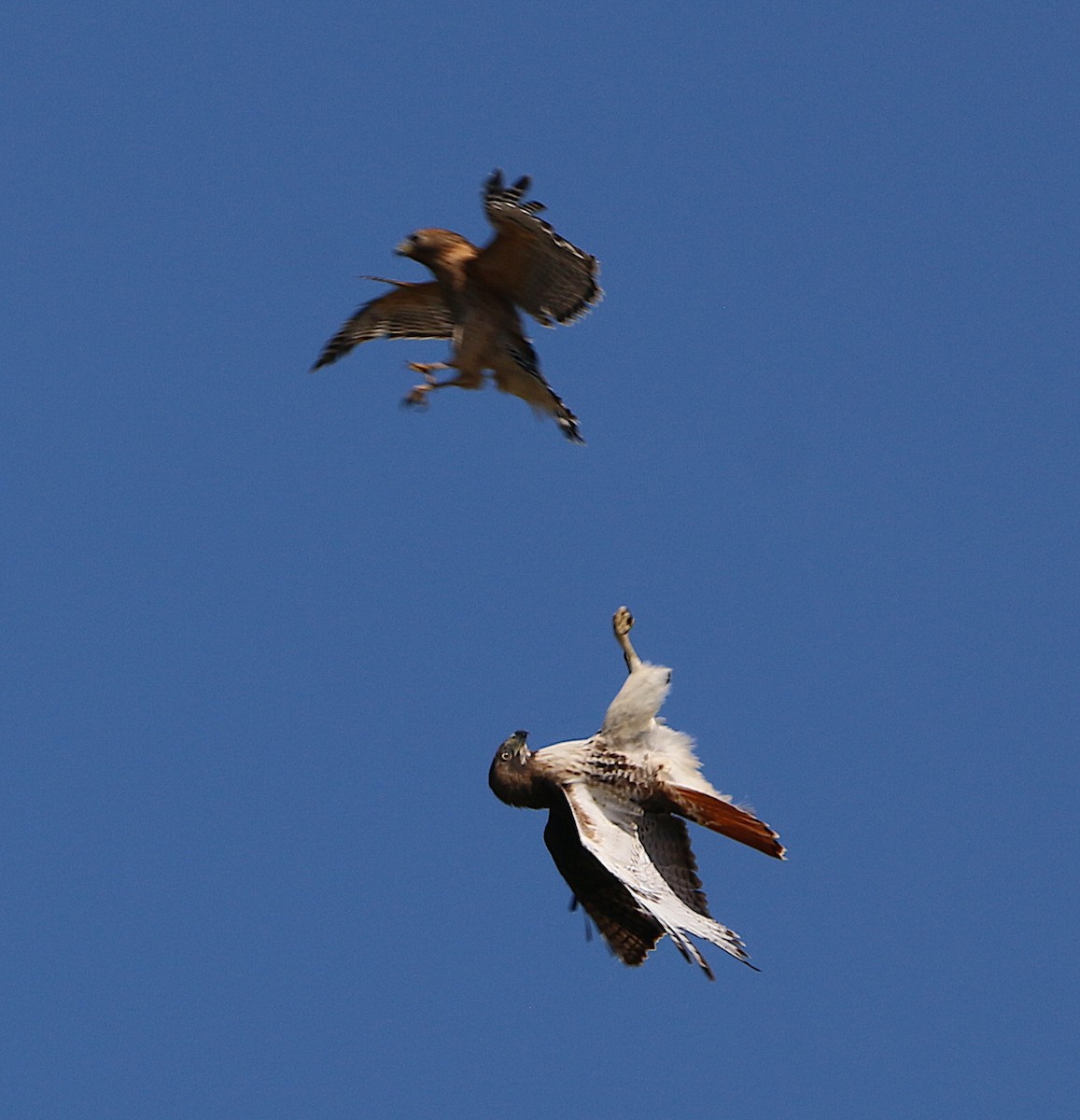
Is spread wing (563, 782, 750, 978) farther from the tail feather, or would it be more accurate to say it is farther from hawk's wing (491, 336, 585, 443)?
hawk's wing (491, 336, 585, 443)

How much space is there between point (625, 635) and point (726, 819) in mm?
1357

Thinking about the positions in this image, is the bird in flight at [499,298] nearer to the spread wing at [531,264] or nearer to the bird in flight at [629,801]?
the spread wing at [531,264]

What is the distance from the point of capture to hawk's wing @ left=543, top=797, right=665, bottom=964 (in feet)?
42.0

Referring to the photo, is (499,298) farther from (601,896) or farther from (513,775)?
(601,896)

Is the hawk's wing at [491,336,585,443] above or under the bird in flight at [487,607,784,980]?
above

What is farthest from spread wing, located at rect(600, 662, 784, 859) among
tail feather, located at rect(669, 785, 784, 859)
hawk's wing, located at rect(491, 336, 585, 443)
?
hawk's wing, located at rect(491, 336, 585, 443)

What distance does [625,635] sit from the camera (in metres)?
13.2

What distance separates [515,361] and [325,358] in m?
1.67

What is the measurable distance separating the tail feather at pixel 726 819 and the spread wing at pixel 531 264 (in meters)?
3.37

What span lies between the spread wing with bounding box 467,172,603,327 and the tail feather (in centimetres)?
337

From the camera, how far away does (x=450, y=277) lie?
14.3 metres

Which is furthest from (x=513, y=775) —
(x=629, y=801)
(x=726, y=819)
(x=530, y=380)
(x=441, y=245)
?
(x=441, y=245)

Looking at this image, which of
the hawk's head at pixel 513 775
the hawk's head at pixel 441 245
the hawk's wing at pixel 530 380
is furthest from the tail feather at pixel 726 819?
the hawk's head at pixel 441 245

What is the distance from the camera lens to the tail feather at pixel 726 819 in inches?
495
